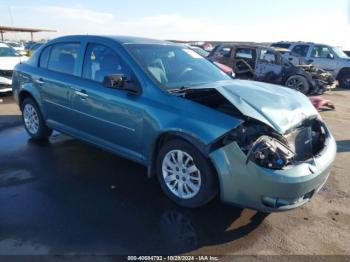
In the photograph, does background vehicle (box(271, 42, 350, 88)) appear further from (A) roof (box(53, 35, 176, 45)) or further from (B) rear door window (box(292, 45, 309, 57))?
(A) roof (box(53, 35, 176, 45))

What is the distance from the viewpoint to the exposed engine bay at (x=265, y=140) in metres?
3.13

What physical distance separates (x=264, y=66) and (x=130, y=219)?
1081cm

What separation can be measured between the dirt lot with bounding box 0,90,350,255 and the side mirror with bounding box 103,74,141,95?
1171 mm

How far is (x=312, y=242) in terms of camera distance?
10.5 ft

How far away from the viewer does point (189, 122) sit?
11.3ft

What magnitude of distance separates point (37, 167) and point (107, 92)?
1534 millimetres

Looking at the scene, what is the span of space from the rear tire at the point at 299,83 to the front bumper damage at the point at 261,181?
974 cm

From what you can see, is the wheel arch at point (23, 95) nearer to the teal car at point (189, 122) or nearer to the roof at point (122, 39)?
the teal car at point (189, 122)

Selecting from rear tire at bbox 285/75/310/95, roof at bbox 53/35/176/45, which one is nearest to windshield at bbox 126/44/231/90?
roof at bbox 53/35/176/45

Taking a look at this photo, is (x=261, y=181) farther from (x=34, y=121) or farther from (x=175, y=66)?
(x=34, y=121)

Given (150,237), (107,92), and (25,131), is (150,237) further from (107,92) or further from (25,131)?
(25,131)

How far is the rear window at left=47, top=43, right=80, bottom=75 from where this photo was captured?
15.9 ft

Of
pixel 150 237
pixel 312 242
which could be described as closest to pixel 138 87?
pixel 150 237

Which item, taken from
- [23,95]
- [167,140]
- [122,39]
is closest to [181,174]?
[167,140]
